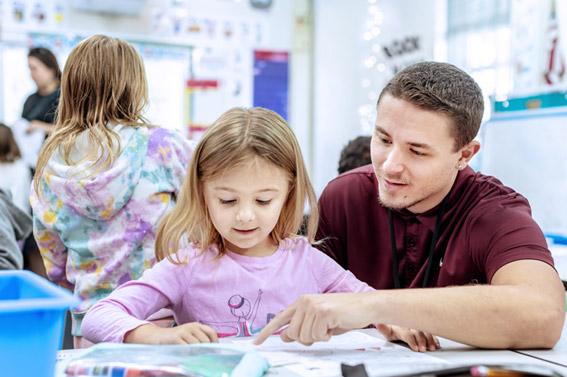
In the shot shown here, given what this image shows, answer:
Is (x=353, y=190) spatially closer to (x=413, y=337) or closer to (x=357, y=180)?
(x=357, y=180)

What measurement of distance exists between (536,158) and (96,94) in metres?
2.05

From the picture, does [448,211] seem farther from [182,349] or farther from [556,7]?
[556,7]

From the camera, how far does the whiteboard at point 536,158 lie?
286 centimetres

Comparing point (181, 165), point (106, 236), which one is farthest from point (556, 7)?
point (106, 236)

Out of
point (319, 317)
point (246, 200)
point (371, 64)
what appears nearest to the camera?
point (319, 317)

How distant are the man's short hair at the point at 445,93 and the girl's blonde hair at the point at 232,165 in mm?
274

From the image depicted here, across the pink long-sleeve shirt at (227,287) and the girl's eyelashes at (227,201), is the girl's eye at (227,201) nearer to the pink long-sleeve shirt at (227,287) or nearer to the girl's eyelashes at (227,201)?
the girl's eyelashes at (227,201)

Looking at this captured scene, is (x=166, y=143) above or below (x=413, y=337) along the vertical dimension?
above

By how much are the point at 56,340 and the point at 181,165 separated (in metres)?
1.07

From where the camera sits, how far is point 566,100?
114 inches

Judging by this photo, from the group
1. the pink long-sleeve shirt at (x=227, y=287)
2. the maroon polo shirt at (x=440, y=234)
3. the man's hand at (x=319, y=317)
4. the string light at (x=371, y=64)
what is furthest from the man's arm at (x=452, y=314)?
the string light at (x=371, y=64)

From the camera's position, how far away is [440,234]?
58.5 inches

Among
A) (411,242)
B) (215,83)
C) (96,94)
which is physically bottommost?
(411,242)

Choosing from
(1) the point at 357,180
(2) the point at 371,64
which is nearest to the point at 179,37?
(2) the point at 371,64
